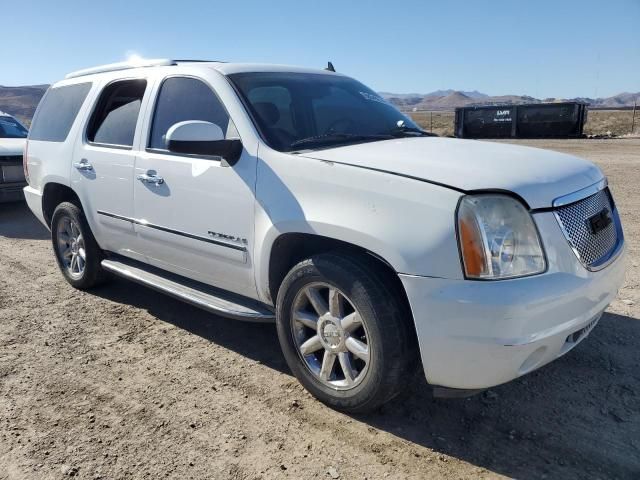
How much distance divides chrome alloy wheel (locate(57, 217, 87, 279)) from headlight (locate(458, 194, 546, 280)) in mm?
3696

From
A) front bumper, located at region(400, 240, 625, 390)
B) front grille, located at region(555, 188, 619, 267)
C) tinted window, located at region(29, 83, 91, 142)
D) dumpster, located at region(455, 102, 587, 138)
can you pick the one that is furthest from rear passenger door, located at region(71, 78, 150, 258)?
dumpster, located at region(455, 102, 587, 138)

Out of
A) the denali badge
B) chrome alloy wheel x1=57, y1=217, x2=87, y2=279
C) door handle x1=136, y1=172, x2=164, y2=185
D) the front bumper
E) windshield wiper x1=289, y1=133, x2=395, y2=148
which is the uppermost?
windshield wiper x1=289, y1=133, x2=395, y2=148

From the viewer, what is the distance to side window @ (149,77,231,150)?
3.61 m

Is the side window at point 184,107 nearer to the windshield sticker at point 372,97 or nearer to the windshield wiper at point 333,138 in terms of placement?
the windshield wiper at point 333,138

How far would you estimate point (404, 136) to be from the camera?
152 inches

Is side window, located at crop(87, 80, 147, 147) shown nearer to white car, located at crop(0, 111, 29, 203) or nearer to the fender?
the fender

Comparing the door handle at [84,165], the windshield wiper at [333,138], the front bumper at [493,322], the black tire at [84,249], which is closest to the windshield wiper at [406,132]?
the windshield wiper at [333,138]

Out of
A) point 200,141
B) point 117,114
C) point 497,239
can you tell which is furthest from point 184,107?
point 497,239

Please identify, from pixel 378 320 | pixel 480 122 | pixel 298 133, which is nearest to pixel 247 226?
pixel 298 133

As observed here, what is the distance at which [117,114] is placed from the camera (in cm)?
450

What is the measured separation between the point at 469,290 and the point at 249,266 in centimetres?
142

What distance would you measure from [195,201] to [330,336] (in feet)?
4.16

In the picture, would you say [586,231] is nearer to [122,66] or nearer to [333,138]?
[333,138]

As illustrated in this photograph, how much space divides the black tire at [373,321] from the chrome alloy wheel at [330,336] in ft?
0.18
